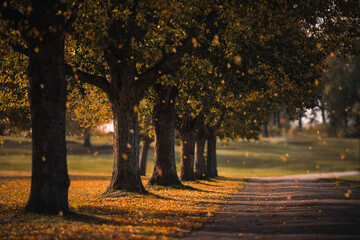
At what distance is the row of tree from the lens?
11.2 m

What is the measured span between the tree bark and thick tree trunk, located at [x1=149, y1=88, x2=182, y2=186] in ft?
37.8

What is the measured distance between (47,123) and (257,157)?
6269cm

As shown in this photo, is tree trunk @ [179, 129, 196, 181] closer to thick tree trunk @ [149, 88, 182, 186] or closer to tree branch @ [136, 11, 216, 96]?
thick tree trunk @ [149, 88, 182, 186]

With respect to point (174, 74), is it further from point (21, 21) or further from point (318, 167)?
point (318, 167)

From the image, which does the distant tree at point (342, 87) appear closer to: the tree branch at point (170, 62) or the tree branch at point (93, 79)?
the tree branch at point (170, 62)

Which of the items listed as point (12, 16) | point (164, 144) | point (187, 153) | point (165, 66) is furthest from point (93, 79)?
point (187, 153)

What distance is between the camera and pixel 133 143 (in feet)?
57.7

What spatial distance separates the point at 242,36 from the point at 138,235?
1123cm

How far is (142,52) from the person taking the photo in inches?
591

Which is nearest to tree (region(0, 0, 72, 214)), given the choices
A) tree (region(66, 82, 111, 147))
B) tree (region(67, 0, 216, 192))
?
tree (region(67, 0, 216, 192))

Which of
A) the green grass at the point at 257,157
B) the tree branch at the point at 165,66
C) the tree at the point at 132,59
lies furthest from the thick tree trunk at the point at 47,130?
the green grass at the point at 257,157

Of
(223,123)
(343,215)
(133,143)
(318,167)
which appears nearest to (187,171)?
(223,123)

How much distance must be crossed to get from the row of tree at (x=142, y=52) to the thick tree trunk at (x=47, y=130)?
3 centimetres

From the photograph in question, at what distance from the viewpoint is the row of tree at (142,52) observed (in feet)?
36.7
